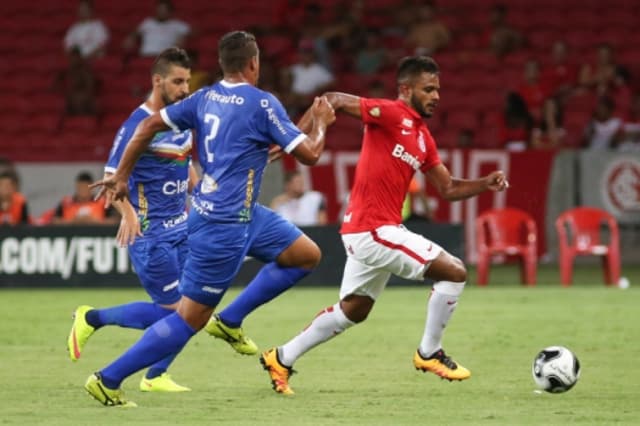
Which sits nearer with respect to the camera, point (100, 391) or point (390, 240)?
point (100, 391)

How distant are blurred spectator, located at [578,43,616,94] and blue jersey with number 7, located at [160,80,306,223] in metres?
13.3

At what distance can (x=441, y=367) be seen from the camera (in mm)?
8523

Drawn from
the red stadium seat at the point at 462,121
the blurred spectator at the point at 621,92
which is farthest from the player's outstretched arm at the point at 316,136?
the blurred spectator at the point at 621,92

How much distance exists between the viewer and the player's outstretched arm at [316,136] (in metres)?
7.53

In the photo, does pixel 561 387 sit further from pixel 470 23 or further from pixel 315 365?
pixel 470 23

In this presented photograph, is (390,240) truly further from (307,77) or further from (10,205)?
(307,77)

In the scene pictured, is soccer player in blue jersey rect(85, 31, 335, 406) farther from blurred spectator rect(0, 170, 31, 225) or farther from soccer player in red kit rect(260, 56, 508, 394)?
blurred spectator rect(0, 170, 31, 225)

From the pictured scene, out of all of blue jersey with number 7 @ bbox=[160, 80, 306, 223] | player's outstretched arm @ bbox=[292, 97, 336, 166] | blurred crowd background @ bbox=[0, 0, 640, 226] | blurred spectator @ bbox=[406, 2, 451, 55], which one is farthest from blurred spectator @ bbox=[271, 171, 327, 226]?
blue jersey with number 7 @ bbox=[160, 80, 306, 223]

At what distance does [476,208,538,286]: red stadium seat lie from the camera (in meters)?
16.8

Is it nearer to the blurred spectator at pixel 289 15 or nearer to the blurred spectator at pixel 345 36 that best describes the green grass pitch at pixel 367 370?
the blurred spectator at pixel 345 36

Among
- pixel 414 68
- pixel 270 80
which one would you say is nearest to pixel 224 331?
pixel 414 68

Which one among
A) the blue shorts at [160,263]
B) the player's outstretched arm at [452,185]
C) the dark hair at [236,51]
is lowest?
the blue shorts at [160,263]

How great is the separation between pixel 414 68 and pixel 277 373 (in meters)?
2.07

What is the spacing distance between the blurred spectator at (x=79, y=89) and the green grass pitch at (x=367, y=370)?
21.9 ft
